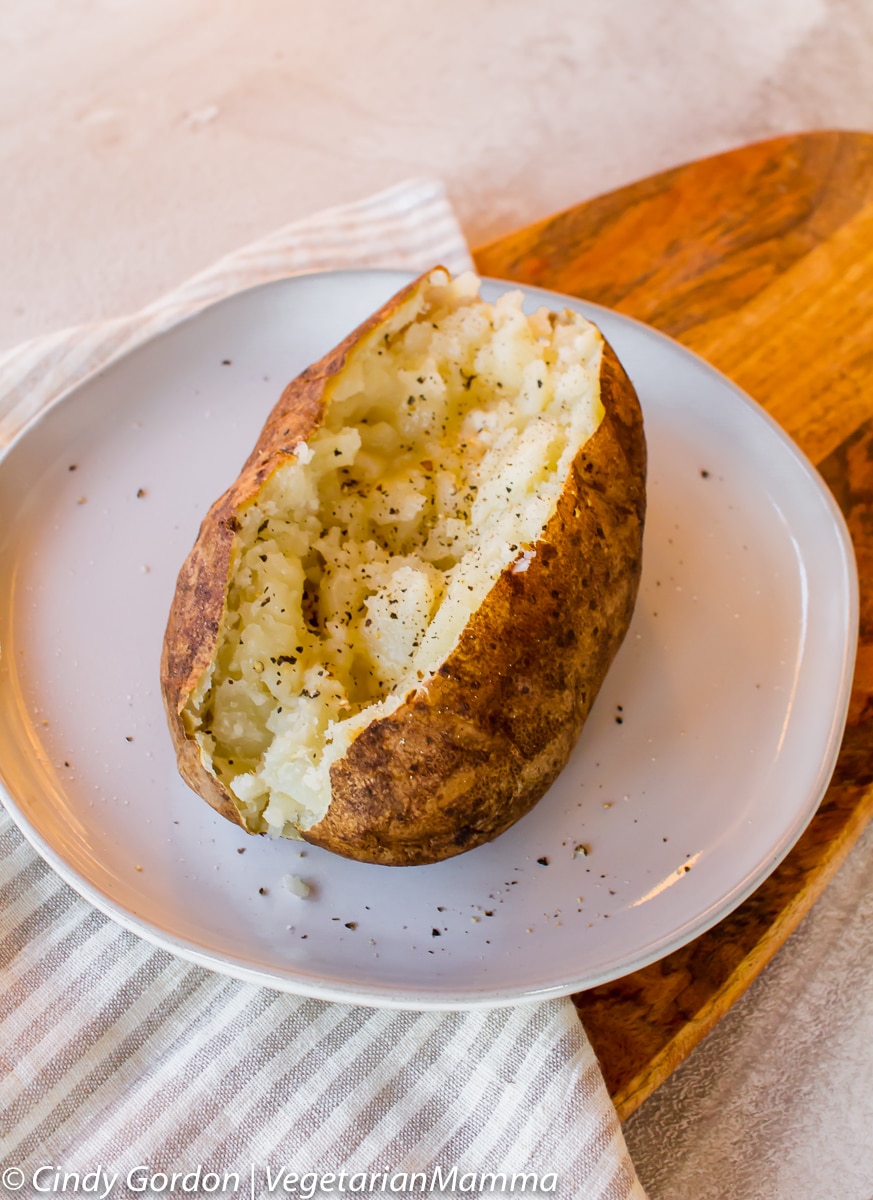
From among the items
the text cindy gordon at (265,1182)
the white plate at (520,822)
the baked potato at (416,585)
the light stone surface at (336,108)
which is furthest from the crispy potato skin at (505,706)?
the light stone surface at (336,108)

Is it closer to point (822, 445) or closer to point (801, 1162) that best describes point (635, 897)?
point (801, 1162)

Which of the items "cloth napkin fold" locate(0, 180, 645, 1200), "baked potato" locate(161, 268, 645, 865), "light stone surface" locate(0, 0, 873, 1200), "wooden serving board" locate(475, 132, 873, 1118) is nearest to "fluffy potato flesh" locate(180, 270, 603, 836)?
"baked potato" locate(161, 268, 645, 865)

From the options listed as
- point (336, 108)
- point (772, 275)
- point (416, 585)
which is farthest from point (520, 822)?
point (336, 108)

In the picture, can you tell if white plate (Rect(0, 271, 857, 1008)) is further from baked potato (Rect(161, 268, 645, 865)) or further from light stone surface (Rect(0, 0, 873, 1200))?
light stone surface (Rect(0, 0, 873, 1200))

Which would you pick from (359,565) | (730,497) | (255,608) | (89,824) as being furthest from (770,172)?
(89,824)

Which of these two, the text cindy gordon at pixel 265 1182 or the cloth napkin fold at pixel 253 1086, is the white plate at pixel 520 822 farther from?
the text cindy gordon at pixel 265 1182
